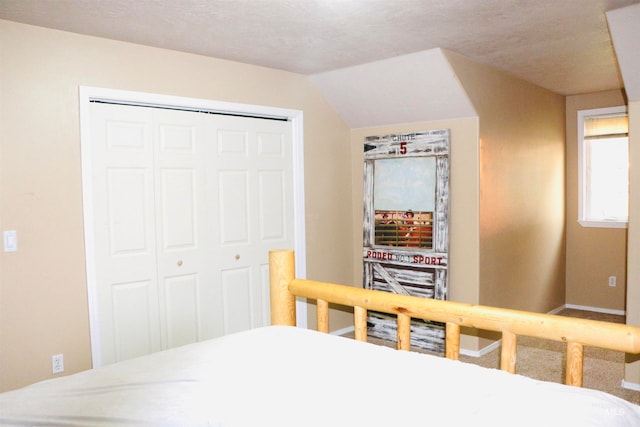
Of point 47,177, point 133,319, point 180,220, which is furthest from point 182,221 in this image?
point 47,177

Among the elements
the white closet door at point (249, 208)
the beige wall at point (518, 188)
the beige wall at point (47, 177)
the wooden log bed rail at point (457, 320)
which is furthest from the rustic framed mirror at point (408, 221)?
the wooden log bed rail at point (457, 320)

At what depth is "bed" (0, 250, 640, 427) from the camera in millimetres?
1271

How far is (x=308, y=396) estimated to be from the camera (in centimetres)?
140

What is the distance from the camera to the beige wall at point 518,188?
13.1 ft

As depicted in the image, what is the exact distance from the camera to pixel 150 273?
3.36 m

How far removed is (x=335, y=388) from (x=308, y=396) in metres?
0.09

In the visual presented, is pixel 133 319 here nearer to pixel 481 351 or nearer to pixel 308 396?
pixel 308 396

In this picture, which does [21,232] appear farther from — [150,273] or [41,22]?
[41,22]

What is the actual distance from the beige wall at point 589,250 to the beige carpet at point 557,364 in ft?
4.58

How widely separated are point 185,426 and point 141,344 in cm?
223

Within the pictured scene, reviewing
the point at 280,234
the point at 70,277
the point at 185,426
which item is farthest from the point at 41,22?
the point at 185,426

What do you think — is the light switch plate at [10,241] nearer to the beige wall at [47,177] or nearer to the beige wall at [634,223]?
the beige wall at [47,177]

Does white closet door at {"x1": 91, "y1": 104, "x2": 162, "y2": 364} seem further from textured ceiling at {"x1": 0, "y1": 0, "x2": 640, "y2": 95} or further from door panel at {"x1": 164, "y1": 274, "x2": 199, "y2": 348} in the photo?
textured ceiling at {"x1": 0, "y1": 0, "x2": 640, "y2": 95}

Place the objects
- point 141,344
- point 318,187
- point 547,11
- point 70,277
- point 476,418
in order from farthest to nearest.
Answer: point 318,187 → point 141,344 → point 70,277 → point 547,11 → point 476,418
